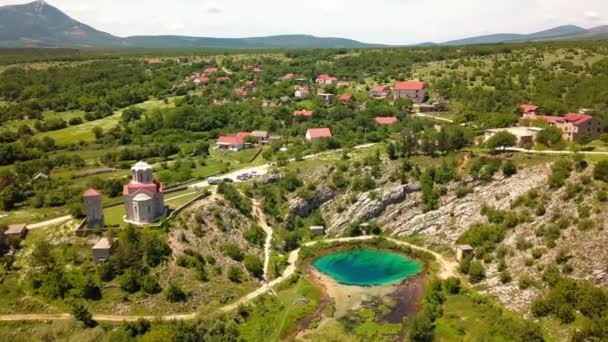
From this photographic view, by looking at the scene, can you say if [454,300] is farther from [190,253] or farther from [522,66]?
[522,66]

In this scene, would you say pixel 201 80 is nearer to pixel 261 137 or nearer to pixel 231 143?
pixel 261 137

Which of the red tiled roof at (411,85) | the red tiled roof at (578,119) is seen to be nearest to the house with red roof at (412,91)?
the red tiled roof at (411,85)

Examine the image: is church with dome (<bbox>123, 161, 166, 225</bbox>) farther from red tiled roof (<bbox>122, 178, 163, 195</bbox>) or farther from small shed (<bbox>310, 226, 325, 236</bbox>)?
small shed (<bbox>310, 226, 325, 236</bbox>)

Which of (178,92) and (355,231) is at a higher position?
(178,92)

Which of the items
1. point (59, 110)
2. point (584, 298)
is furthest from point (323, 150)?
point (59, 110)

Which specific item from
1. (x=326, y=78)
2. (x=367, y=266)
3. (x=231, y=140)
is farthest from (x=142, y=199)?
(x=326, y=78)

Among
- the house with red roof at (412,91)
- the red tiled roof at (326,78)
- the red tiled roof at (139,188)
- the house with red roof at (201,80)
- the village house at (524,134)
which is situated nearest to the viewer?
the red tiled roof at (139,188)

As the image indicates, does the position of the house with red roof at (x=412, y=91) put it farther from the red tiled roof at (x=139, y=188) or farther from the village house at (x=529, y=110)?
the red tiled roof at (x=139, y=188)
